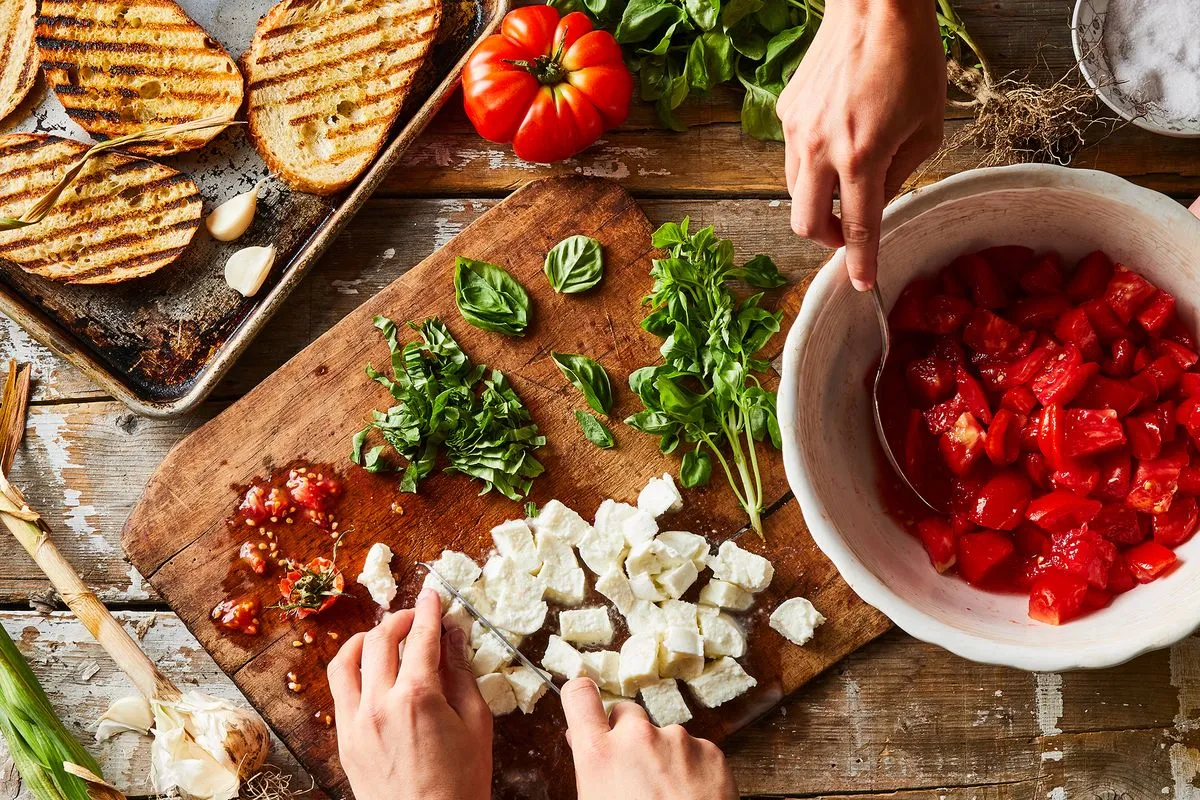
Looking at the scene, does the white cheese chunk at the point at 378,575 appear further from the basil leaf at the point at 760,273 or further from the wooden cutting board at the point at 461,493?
the basil leaf at the point at 760,273

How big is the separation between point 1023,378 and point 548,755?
1.41m

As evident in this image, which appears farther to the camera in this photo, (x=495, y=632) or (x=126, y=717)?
(x=126, y=717)

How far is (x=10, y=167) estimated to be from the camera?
7.91ft

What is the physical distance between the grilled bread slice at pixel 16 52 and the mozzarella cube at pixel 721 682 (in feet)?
7.68

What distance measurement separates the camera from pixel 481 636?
88.0 inches

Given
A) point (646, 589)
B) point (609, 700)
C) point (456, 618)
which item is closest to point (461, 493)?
point (456, 618)

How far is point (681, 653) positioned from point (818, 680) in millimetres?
401

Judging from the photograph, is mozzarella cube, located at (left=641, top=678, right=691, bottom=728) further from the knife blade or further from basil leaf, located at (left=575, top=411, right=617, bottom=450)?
basil leaf, located at (left=575, top=411, right=617, bottom=450)

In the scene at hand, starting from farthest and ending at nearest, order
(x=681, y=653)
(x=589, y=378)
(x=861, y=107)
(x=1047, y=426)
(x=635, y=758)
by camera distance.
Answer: (x=589, y=378), (x=681, y=653), (x=635, y=758), (x=1047, y=426), (x=861, y=107)

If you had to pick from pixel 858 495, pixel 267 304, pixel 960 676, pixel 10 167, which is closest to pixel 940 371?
pixel 858 495

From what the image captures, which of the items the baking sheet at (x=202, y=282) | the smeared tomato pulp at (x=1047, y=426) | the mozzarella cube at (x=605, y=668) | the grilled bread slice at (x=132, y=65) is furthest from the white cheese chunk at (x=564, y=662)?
the grilled bread slice at (x=132, y=65)

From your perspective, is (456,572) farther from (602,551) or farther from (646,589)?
(646,589)

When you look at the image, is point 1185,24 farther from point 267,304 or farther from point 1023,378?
point 267,304

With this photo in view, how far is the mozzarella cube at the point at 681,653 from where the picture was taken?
7.01ft
